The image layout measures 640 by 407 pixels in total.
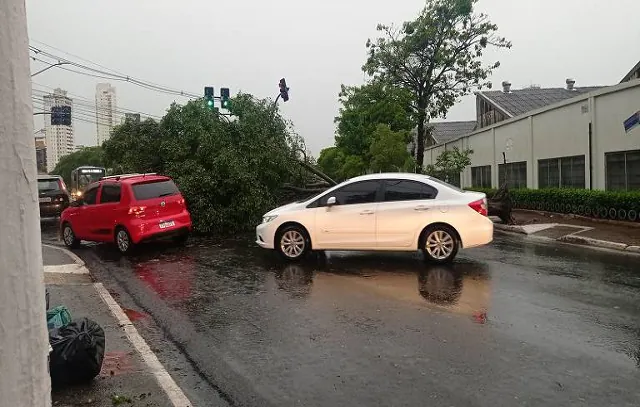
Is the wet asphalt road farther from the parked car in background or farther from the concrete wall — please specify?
the parked car in background

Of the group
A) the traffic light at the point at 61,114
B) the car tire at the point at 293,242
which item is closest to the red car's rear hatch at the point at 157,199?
the car tire at the point at 293,242

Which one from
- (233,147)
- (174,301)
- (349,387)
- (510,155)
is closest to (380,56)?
(510,155)

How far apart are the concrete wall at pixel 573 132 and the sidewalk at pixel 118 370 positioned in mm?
14948

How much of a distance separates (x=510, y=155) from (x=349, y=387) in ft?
73.4

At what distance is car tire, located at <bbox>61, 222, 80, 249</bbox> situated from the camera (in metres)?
13.9

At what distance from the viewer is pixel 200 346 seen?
17.9 feet

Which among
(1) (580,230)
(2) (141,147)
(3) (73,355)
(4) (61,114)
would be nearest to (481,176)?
(1) (580,230)

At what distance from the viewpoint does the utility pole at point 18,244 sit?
1586mm

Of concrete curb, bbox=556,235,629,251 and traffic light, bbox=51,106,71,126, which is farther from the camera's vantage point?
traffic light, bbox=51,106,71,126

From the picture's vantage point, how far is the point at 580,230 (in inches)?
554

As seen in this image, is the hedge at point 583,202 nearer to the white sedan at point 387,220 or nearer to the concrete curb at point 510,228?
the concrete curb at point 510,228

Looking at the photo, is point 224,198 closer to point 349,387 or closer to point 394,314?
point 394,314

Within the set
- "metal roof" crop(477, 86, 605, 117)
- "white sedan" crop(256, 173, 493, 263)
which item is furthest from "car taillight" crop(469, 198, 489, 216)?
"metal roof" crop(477, 86, 605, 117)

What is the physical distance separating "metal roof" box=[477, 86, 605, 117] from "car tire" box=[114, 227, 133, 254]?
2793 cm
